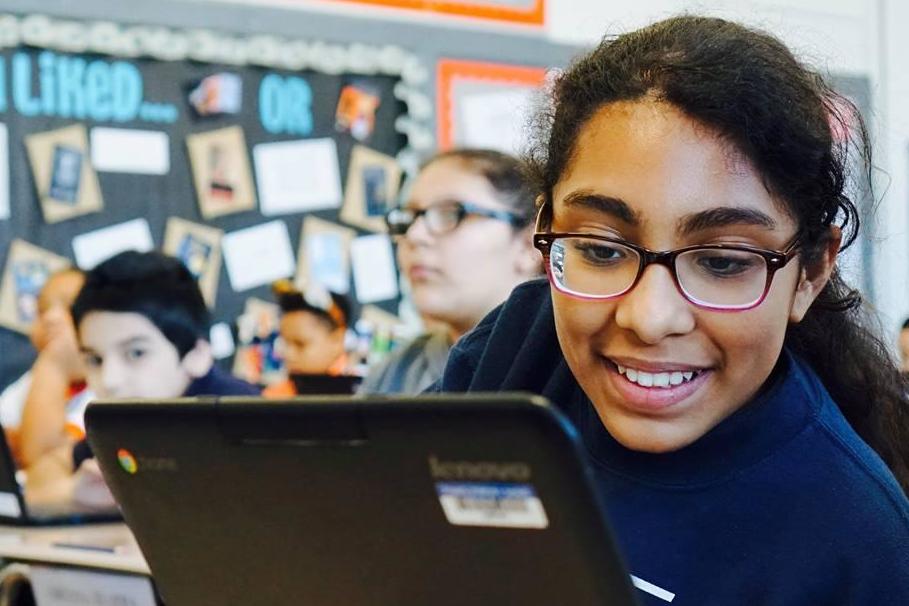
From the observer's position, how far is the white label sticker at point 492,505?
52 cm

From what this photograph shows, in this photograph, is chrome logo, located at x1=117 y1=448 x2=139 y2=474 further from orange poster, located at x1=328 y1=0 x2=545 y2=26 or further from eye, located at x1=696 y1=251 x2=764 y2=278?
orange poster, located at x1=328 y1=0 x2=545 y2=26

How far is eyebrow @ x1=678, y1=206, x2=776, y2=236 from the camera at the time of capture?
2.63 ft

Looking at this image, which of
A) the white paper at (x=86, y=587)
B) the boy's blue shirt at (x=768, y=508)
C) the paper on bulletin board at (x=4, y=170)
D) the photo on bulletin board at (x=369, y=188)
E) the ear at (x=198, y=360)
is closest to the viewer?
the boy's blue shirt at (x=768, y=508)

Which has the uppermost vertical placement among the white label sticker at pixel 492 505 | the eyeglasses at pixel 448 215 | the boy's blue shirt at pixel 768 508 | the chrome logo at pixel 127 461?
the white label sticker at pixel 492 505

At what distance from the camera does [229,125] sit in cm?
341

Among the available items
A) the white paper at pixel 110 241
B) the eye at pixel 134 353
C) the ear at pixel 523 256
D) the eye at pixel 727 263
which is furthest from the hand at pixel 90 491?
the eye at pixel 727 263

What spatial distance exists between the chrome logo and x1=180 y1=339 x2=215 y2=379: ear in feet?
5.72

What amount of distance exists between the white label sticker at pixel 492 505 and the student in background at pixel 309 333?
263cm

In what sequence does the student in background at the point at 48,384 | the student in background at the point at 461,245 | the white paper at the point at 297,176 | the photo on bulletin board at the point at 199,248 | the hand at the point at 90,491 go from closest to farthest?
1. the hand at the point at 90,491
2. the student in background at the point at 461,245
3. the student in background at the point at 48,384
4. the photo on bulletin board at the point at 199,248
5. the white paper at the point at 297,176

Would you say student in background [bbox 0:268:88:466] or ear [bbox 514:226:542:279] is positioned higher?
ear [bbox 514:226:542:279]

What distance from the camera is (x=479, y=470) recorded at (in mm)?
525

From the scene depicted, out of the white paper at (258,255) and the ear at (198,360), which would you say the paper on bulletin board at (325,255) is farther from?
the ear at (198,360)

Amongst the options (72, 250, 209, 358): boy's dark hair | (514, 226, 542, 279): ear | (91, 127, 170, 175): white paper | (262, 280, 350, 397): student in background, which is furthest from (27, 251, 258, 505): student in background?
(91, 127, 170, 175): white paper

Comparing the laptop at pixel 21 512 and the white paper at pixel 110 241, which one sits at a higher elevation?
the white paper at pixel 110 241
